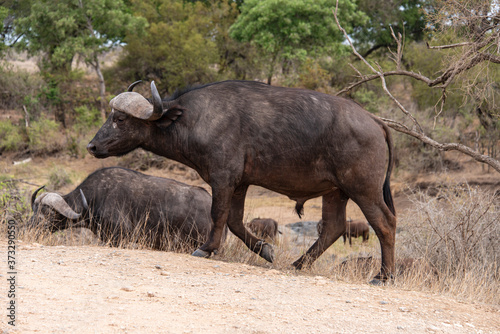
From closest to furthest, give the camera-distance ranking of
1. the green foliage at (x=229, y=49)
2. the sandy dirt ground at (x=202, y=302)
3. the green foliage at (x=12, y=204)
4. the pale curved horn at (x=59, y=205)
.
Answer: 1. the sandy dirt ground at (x=202, y=302)
2. the pale curved horn at (x=59, y=205)
3. the green foliage at (x=12, y=204)
4. the green foliage at (x=229, y=49)

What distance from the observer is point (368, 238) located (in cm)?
1617

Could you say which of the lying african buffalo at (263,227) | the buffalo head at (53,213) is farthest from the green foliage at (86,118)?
the buffalo head at (53,213)

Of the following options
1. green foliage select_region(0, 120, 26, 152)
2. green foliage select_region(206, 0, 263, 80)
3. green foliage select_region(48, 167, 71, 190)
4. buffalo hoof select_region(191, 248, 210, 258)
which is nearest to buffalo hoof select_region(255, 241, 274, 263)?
buffalo hoof select_region(191, 248, 210, 258)

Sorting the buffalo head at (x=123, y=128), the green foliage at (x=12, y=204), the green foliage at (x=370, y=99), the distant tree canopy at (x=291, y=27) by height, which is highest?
the distant tree canopy at (x=291, y=27)

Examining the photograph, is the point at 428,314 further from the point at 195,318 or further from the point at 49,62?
the point at 49,62

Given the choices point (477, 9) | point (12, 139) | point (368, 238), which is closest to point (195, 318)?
point (477, 9)

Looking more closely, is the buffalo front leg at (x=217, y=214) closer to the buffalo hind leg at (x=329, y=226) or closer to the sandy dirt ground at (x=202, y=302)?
the sandy dirt ground at (x=202, y=302)

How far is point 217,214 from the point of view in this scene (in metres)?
6.58

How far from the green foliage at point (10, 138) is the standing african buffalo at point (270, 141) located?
22343mm

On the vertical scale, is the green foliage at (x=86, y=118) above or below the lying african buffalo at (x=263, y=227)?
above

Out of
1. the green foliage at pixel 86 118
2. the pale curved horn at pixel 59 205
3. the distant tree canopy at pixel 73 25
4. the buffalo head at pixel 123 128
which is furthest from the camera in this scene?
the green foliage at pixel 86 118

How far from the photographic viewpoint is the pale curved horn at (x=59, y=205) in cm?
950

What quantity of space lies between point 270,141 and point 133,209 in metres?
3.65

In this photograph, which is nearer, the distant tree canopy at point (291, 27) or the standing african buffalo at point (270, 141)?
the standing african buffalo at point (270, 141)
